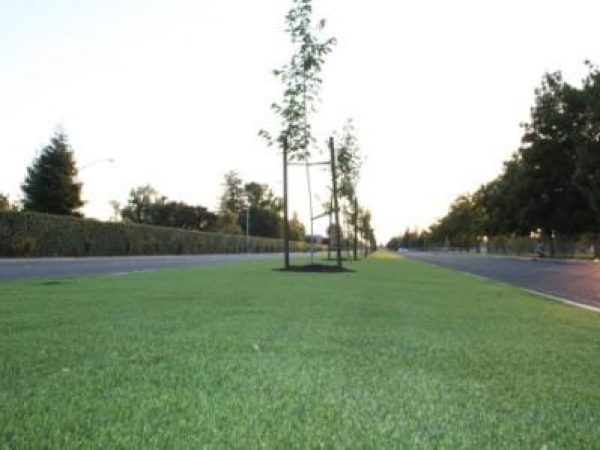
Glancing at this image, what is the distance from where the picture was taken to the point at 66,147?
77.2 meters

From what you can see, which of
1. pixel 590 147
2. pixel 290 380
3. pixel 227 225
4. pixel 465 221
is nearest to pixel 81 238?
pixel 590 147

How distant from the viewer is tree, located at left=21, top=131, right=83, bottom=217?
75125 mm

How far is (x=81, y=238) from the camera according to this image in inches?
2037

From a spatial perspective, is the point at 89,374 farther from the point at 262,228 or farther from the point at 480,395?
the point at 262,228

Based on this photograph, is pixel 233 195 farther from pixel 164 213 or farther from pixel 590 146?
pixel 590 146

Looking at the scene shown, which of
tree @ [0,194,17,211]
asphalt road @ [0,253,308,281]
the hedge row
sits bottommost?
asphalt road @ [0,253,308,281]

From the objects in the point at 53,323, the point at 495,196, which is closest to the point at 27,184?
the point at 495,196

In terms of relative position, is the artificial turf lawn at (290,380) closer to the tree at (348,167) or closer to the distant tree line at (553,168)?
the tree at (348,167)

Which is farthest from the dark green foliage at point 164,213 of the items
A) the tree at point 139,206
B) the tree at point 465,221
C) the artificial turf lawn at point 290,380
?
the artificial turf lawn at point 290,380

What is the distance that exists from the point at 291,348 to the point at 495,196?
269 feet

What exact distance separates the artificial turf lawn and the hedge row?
37262 millimetres

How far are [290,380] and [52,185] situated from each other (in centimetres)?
7541

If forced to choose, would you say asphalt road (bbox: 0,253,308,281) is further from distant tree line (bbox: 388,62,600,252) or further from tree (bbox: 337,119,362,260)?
distant tree line (bbox: 388,62,600,252)

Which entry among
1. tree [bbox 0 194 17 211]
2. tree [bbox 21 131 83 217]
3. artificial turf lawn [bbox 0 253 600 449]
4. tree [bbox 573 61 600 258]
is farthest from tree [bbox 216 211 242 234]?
artificial turf lawn [bbox 0 253 600 449]
